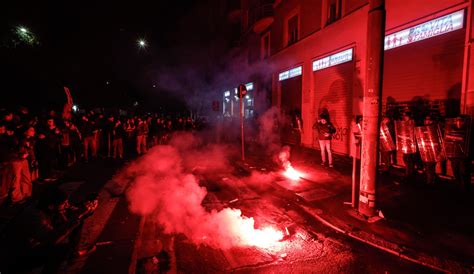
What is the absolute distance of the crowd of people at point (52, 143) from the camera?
5965 mm

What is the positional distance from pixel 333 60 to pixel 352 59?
1.27 metres

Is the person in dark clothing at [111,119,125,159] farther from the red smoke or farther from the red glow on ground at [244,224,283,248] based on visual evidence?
the red glow on ground at [244,224,283,248]

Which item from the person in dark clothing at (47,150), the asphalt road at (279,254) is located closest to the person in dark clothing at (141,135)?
the person in dark clothing at (47,150)

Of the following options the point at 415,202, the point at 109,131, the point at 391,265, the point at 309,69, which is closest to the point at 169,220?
the point at 391,265

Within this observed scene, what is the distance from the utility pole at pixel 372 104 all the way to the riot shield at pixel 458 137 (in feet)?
9.73

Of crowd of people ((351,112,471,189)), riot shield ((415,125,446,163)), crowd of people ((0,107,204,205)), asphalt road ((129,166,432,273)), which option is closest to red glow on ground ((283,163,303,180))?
crowd of people ((351,112,471,189))

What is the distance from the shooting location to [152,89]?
111ft

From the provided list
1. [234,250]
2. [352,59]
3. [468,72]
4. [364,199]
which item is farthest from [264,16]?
[234,250]

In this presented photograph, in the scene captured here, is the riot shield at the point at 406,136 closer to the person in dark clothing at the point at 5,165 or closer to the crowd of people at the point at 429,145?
the crowd of people at the point at 429,145

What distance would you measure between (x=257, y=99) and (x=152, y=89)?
17.6 meters

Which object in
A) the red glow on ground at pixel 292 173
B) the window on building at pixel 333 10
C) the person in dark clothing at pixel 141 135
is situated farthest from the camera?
the person in dark clothing at pixel 141 135

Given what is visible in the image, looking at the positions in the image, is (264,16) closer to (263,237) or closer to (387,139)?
(387,139)

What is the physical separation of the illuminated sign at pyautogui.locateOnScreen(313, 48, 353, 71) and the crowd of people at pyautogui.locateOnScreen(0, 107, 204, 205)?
904 cm

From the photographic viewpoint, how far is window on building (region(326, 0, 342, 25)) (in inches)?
476
